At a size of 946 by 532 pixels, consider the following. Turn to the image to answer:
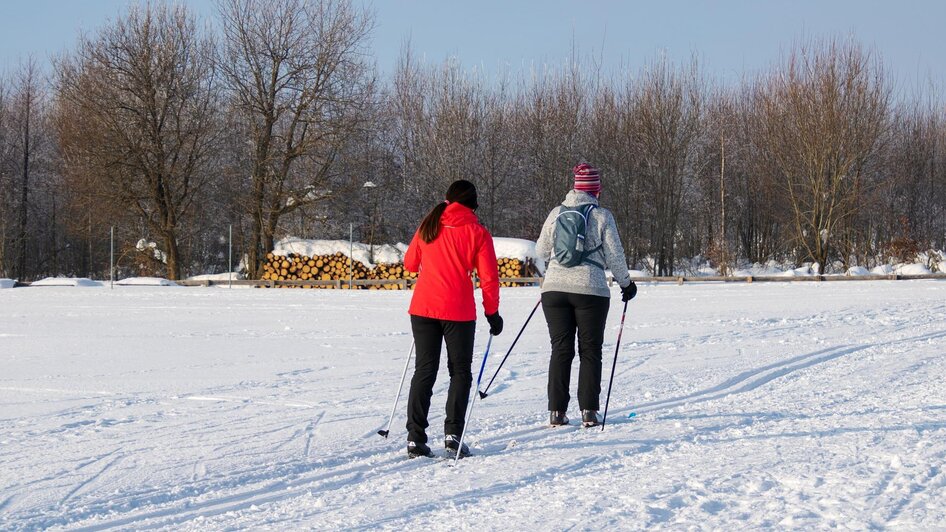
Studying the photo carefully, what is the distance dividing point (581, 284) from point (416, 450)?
1.48m

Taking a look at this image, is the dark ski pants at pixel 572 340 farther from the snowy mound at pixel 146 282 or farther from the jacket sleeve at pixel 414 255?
the snowy mound at pixel 146 282

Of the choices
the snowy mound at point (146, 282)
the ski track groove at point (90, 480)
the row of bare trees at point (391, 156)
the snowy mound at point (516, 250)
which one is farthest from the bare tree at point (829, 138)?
the ski track groove at point (90, 480)

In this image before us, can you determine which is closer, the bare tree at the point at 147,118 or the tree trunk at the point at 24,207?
the bare tree at the point at 147,118

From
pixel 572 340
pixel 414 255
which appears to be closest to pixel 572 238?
pixel 572 340

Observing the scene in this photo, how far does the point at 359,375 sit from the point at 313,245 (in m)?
21.3

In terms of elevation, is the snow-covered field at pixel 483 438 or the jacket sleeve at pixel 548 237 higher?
the jacket sleeve at pixel 548 237

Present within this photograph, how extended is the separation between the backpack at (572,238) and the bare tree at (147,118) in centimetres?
2489

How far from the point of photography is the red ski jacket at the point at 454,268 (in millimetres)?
5074

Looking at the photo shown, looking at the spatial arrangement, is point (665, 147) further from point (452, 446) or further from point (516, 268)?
point (452, 446)

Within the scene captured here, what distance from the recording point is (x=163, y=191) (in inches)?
1164

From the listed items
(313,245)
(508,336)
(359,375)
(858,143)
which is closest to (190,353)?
(359,375)

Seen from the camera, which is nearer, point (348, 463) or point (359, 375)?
point (348, 463)

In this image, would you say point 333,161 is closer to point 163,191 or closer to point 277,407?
point 163,191

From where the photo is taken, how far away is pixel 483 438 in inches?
221
